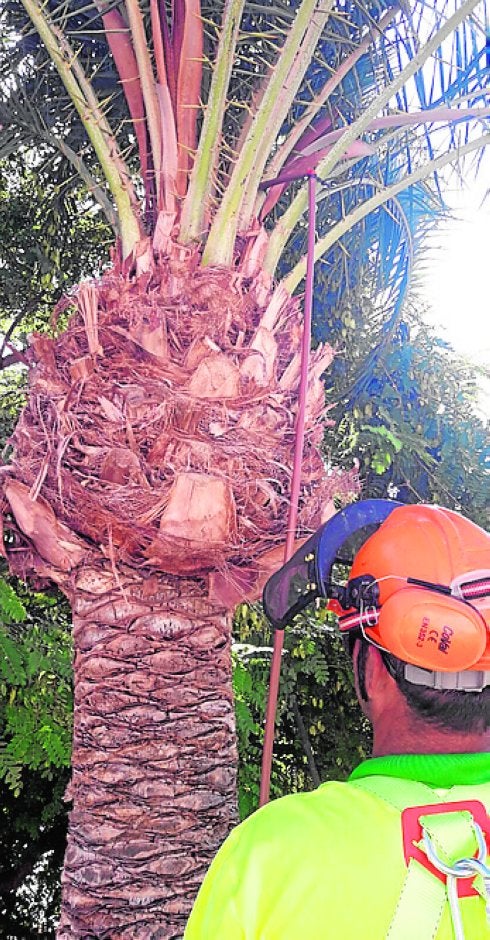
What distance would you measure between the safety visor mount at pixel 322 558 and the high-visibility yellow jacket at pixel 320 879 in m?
0.45

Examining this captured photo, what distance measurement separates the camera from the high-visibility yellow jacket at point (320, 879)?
1058 mm

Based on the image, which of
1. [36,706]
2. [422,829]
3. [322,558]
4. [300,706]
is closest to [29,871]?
[300,706]

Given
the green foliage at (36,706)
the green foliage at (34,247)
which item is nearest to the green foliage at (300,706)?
the green foliage at (36,706)

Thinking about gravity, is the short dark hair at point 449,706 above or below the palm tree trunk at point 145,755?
above

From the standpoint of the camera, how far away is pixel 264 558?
2355mm

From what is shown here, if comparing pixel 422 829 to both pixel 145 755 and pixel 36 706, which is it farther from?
pixel 36 706

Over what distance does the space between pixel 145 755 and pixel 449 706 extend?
1.12 metres

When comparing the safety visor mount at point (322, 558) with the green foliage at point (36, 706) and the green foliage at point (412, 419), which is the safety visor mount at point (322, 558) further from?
the green foliage at point (412, 419)

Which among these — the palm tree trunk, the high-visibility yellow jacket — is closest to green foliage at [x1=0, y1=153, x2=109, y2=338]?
the palm tree trunk

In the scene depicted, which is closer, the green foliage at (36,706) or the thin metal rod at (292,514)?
the thin metal rod at (292,514)

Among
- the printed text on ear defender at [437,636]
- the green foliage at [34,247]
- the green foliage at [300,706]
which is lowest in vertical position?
the green foliage at [300,706]

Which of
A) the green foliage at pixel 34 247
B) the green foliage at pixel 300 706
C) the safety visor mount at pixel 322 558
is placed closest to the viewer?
the safety visor mount at pixel 322 558

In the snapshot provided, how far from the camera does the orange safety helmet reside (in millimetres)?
1286

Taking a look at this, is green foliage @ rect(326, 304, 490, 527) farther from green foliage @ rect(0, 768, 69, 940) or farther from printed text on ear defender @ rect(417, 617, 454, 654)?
printed text on ear defender @ rect(417, 617, 454, 654)
